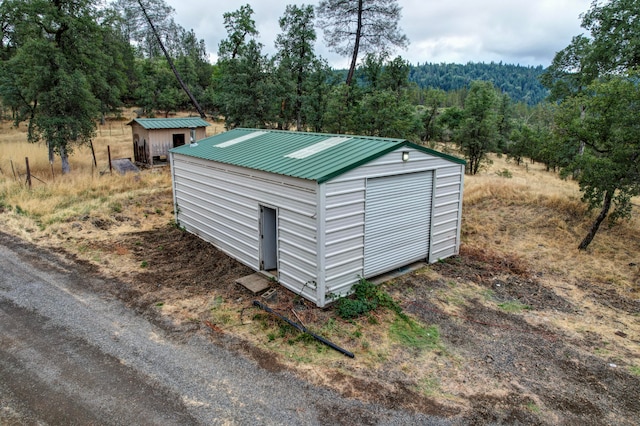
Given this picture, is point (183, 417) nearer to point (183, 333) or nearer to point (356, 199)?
point (183, 333)

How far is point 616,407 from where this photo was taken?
17.3 ft

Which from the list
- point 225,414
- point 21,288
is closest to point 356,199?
point 225,414

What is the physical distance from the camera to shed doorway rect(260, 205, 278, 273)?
29.7 ft

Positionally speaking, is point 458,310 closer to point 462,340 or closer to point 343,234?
point 462,340

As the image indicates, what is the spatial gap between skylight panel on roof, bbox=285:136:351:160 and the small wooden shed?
41.9ft

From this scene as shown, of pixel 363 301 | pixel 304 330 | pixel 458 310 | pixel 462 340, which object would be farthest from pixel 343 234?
pixel 462 340

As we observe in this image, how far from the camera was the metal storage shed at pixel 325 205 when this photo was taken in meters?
7.62

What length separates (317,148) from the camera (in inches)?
362

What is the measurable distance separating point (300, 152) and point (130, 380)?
5.59 m

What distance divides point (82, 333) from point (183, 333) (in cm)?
166

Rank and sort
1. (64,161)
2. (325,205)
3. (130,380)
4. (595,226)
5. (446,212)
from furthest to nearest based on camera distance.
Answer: (64,161) < (595,226) < (446,212) < (325,205) < (130,380)

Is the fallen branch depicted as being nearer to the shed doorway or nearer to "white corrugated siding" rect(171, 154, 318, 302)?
"white corrugated siding" rect(171, 154, 318, 302)

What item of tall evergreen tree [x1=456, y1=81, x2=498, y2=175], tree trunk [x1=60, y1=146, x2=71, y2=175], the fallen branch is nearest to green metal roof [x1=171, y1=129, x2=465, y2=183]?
the fallen branch

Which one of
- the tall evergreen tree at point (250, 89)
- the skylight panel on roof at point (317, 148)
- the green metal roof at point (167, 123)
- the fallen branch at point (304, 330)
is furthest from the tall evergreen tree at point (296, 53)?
the fallen branch at point (304, 330)
